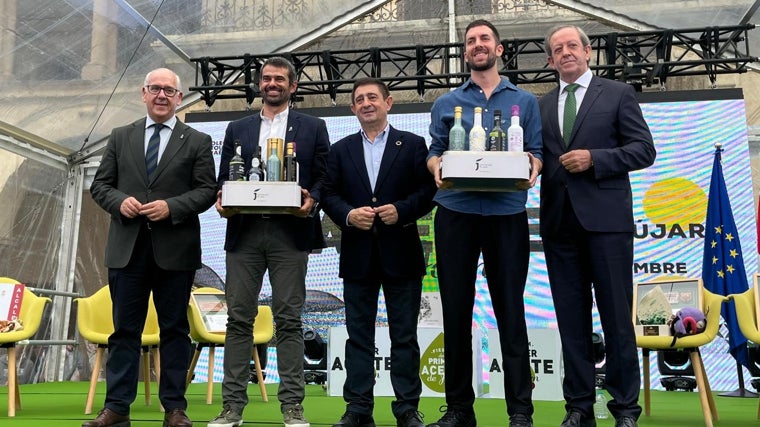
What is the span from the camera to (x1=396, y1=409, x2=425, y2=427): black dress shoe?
120 inches

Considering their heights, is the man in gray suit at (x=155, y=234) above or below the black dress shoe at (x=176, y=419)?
above

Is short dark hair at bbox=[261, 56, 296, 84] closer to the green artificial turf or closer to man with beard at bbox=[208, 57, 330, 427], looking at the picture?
man with beard at bbox=[208, 57, 330, 427]

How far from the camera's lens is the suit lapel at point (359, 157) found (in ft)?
10.9

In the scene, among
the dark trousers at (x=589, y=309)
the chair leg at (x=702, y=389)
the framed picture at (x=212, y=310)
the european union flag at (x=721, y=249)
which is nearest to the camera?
the dark trousers at (x=589, y=309)

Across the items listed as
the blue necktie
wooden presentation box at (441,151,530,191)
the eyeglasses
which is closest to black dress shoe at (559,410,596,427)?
wooden presentation box at (441,151,530,191)

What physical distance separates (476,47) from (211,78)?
6.51 m

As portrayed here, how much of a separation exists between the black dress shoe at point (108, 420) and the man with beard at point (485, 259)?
1391 mm

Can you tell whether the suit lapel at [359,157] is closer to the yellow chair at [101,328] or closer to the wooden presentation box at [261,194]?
the wooden presentation box at [261,194]

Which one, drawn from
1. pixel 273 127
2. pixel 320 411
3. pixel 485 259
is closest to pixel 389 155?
pixel 273 127

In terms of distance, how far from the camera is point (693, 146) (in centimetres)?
787

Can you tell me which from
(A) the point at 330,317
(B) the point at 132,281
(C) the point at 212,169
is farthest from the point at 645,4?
(B) the point at 132,281

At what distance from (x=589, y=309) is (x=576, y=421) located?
0.47 metres

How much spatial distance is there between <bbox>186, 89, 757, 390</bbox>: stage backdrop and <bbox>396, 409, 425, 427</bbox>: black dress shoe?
4.57 m

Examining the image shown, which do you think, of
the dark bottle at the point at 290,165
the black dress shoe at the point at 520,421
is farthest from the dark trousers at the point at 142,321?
the black dress shoe at the point at 520,421
